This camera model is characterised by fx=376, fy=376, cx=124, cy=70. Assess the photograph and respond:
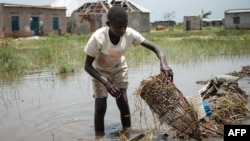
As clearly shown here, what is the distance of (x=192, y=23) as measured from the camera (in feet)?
150

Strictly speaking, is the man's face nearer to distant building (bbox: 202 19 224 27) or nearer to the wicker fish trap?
the wicker fish trap

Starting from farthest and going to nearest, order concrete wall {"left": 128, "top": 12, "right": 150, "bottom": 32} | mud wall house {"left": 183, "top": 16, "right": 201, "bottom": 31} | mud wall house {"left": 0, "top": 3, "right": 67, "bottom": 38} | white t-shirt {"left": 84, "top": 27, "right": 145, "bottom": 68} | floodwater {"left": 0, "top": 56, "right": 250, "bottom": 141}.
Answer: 1. mud wall house {"left": 183, "top": 16, "right": 201, "bottom": 31}
2. concrete wall {"left": 128, "top": 12, "right": 150, "bottom": 32}
3. mud wall house {"left": 0, "top": 3, "right": 67, "bottom": 38}
4. floodwater {"left": 0, "top": 56, "right": 250, "bottom": 141}
5. white t-shirt {"left": 84, "top": 27, "right": 145, "bottom": 68}

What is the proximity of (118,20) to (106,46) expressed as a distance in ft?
1.42

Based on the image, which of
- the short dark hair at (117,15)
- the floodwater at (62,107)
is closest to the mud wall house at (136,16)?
the floodwater at (62,107)

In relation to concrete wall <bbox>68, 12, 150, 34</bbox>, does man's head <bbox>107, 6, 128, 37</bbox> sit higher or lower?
lower

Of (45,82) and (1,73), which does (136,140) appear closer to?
(45,82)

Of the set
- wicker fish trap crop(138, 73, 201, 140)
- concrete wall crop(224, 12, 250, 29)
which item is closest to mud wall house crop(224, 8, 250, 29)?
concrete wall crop(224, 12, 250, 29)

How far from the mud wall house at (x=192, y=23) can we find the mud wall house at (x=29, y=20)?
743 inches

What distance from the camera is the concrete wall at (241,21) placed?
39.1m

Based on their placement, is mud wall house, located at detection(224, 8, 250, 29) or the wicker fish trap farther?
mud wall house, located at detection(224, 8, 250, 29)

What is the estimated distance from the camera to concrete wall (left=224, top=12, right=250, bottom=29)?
39062mm

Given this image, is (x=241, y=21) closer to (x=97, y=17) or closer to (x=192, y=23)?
(x=192, y=23)

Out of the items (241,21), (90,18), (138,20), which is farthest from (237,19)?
(90,18)

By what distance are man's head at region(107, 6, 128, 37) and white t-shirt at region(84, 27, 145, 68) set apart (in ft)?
0.79
